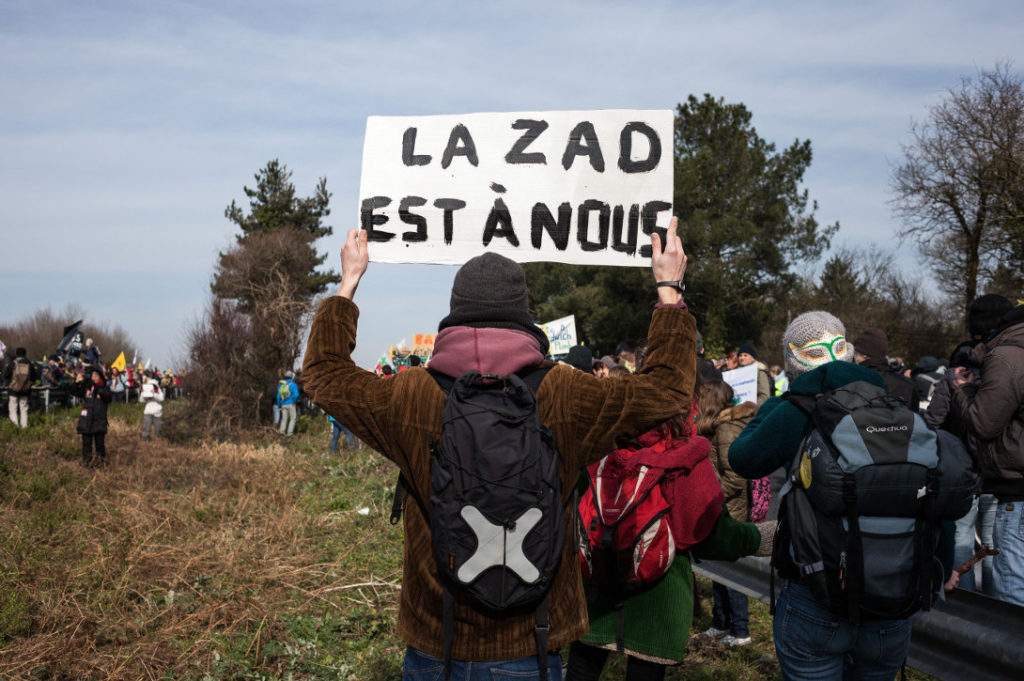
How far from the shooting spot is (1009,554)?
4363 mm

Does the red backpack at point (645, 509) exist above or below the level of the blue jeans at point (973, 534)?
above

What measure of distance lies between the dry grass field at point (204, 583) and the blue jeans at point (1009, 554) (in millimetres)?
1456

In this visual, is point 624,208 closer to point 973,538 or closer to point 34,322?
point 973,538

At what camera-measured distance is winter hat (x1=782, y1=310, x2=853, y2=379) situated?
123 inches

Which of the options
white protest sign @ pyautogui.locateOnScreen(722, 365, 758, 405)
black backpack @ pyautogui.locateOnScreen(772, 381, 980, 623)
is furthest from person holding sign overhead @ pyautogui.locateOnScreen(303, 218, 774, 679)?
white protest sign @ pyautogui.locateOnScreen(722, 365, 758, 405)

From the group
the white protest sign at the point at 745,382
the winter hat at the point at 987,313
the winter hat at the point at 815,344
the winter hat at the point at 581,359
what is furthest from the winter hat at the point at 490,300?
the white protest sign at the point at 745,382

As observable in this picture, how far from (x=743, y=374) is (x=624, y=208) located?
188 inches

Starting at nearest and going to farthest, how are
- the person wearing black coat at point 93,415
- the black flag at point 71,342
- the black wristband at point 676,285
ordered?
the black wristband at point 676,285
the person wearing black coat at point 93,415
the black flag at point 71,342

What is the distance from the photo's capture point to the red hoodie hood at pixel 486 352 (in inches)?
91.6

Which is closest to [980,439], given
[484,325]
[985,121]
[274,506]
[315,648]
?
[484,325]

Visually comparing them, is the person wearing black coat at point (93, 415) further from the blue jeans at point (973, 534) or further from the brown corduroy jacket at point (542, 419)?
the brown corduroy jacket at point (542, 419)

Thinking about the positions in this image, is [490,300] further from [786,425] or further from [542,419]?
[786,425]

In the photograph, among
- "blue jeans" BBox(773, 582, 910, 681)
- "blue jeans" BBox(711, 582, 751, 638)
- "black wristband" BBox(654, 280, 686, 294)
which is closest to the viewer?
"black wristband" BBox(654, 280, 686, 294)

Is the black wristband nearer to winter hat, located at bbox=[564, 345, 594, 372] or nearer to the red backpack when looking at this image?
the red backpack
